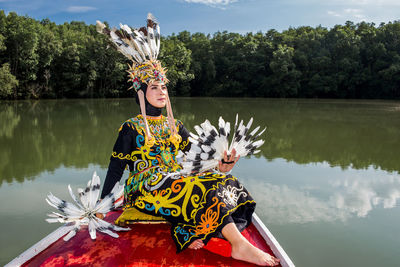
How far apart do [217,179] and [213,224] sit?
0.26 metres

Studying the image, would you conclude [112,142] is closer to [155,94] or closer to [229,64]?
[155,94]

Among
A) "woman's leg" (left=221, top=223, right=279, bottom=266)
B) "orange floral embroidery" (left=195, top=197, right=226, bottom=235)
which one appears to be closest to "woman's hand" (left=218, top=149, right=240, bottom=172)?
"orange floral embroidery" (left=195, top=197, right=226, bottom=235)

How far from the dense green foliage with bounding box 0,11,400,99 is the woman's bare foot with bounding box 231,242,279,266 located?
79.6ft

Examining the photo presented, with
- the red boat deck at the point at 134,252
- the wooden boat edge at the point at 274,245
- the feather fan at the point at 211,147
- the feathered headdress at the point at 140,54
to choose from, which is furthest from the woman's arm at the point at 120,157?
the wooden boat edge at the point at 274,245

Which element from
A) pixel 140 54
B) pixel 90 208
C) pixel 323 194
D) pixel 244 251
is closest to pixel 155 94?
pixel 140 54

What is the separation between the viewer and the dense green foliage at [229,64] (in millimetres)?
24938

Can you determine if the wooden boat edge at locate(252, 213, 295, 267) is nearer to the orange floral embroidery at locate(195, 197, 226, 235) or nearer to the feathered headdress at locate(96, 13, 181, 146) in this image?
the orange floral embroidery at locate(195, 197, 226, 235)

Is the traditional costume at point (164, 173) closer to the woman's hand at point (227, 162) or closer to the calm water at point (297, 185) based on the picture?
the woman's hand at point (227, 162)

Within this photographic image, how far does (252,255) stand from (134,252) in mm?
670

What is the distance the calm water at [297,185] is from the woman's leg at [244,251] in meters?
1.00

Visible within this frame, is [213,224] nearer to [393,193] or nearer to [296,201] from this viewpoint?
[296,201]

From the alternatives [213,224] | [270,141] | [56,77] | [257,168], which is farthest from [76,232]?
[56,77]

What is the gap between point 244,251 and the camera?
A: 1716 mm

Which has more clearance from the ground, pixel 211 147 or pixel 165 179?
pixel 211 147
